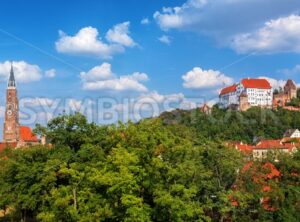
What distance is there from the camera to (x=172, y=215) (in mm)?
20719

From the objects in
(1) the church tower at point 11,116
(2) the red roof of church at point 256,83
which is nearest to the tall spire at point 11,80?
(1) the church tower at point 11,116

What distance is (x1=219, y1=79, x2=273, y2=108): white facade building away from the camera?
14088 centimetres

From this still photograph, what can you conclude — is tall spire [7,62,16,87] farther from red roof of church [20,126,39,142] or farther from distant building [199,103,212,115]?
distant building [199,103,212,115]

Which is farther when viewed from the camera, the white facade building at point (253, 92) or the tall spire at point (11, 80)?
the white facade building at point (253, 92)

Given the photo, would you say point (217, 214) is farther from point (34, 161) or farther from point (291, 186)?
point (34, 161)

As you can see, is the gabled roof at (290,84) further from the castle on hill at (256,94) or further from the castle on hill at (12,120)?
the castle on hill at (12,120)

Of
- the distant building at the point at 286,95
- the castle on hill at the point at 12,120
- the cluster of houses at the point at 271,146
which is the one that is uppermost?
the distant building at the point at 286,95

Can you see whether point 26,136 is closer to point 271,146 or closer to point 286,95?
point 271,146

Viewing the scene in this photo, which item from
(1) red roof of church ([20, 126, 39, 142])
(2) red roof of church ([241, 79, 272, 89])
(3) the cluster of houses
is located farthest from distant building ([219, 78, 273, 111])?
(1) red roof of church ([20, 126, 39, 142])

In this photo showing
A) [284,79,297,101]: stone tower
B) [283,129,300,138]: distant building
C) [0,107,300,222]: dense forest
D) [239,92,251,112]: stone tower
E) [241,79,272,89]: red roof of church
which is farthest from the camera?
[284,79,297,101]: stone tower

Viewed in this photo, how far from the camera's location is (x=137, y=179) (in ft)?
70.2

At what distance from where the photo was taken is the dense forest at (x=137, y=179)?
69.7 ft

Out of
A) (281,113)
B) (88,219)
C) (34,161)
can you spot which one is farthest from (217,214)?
(281,113)

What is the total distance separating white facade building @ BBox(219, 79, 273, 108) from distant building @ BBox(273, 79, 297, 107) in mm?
2686
